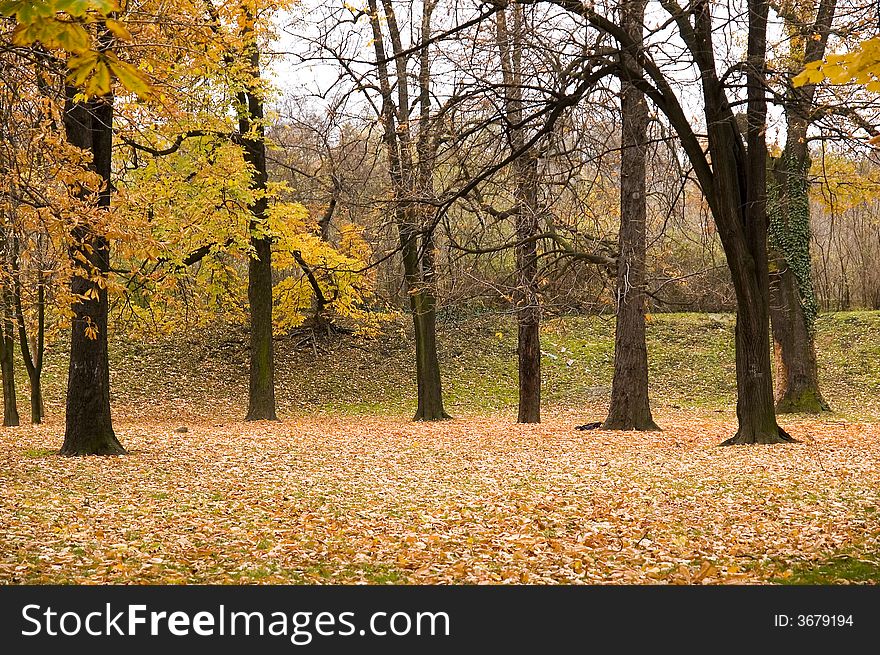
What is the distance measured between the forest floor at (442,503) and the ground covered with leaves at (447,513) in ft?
0.09

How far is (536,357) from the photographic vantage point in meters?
16.4

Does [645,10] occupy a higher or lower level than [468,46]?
higher

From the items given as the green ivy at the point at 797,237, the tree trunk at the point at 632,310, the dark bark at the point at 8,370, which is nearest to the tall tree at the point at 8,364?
the dark bark at the point at 8,370

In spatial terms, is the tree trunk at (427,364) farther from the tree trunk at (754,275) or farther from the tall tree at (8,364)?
the tree trunk at (754,275)

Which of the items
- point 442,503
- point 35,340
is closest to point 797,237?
point 442,503

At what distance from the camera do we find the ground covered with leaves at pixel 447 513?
515cm

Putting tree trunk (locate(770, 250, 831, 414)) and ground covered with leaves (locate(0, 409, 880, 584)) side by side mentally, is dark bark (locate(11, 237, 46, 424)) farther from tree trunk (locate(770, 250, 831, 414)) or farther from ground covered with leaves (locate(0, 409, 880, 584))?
tree trunk (locate(770, 250, 831, 414))

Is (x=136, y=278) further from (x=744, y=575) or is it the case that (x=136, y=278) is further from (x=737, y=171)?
(x=744, y=575)

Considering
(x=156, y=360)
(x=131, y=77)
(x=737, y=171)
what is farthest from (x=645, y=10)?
(x=156, y=360)

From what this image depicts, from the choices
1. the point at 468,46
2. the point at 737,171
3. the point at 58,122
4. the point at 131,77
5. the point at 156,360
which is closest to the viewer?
the point at 131,77

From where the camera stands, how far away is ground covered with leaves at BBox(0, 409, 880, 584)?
16.9 ft

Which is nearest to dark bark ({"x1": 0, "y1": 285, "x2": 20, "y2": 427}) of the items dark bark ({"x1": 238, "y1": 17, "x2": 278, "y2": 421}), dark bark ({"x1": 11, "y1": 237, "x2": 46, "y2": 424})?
dark bark ({"x1": 11, "y1": 237, "x2": 46, "y2": 424})

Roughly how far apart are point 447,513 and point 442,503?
545 millimetres

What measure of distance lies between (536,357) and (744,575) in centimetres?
1156
